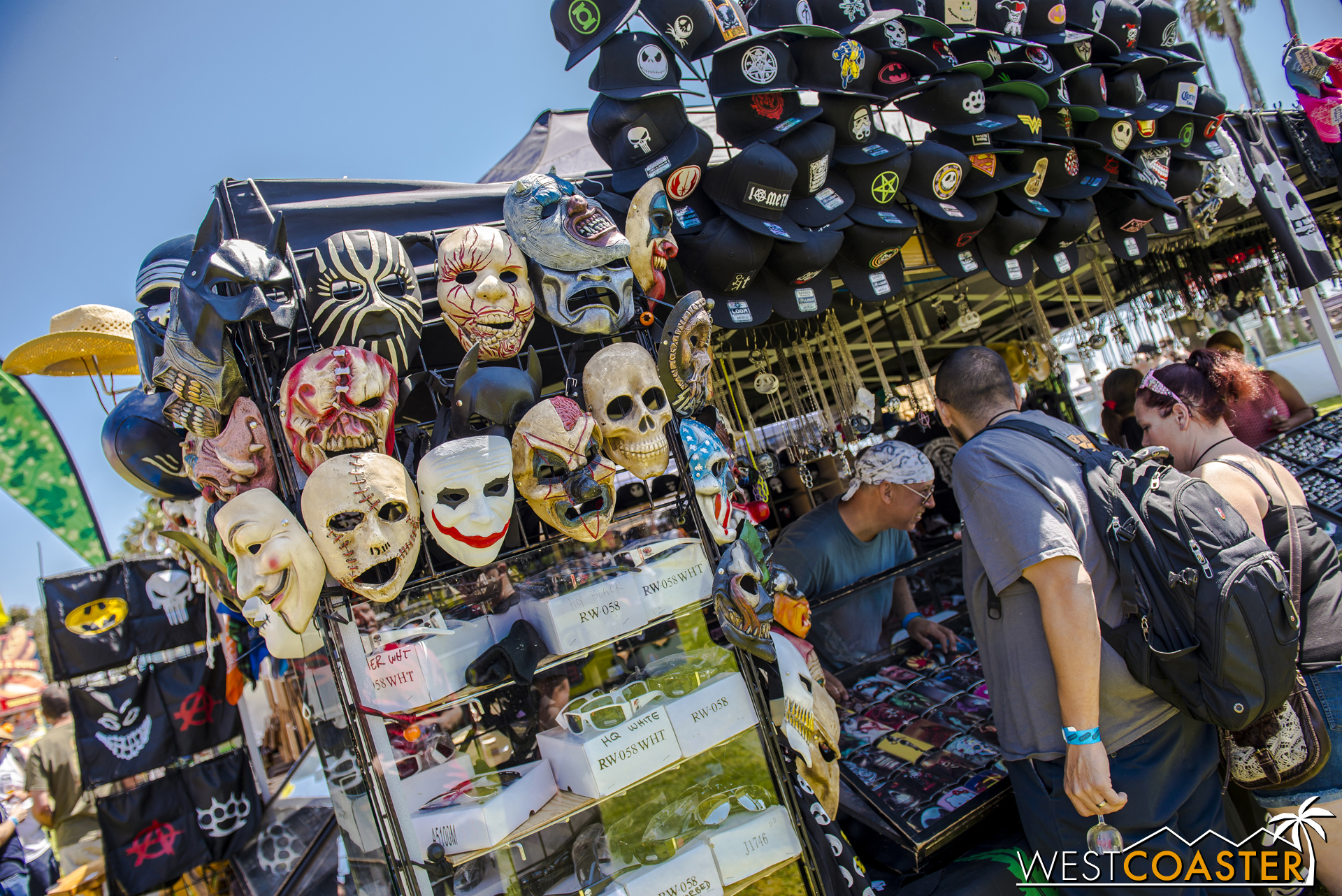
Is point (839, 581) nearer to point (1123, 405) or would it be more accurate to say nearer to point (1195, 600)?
point (1195, 600)

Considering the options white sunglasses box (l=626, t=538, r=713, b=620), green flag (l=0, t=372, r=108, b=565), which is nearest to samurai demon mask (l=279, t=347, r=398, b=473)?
white sunglasses box (l=626, t=538, r=713, b=620)

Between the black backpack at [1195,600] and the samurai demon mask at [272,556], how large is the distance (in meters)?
1.64

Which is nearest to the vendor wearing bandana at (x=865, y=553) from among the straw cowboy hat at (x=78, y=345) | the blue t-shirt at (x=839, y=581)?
the blue t-shirt at (x=839, y=581)

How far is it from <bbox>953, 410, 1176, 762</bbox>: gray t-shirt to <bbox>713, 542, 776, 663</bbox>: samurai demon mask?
1.87 ft

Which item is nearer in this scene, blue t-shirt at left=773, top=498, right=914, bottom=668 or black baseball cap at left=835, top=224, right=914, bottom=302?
black baseball cap at left=835, top=224, right=914, bottom=302

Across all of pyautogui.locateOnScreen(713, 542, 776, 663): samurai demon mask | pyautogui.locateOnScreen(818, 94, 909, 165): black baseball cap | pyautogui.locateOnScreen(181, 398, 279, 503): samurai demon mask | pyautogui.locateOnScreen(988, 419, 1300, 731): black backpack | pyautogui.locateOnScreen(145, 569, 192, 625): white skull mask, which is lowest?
pyautogui.locateOnScreen(988, 419, 1300, 731): black backpack

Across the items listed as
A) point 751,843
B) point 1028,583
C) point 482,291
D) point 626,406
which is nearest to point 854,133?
point 626,406

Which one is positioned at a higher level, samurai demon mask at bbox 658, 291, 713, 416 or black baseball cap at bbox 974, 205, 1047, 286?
black baseball cap at bbox 974, 205, 1047, 286

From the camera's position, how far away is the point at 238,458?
1574 mm

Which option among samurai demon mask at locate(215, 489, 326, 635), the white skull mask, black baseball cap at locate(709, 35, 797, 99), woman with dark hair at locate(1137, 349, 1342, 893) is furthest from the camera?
the white skull mask

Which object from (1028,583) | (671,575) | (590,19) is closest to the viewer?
(1028,583)

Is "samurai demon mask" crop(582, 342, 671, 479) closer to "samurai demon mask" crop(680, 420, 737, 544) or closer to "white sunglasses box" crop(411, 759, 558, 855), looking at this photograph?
"samurai demon mask" crop(680, 420, 737, 544)

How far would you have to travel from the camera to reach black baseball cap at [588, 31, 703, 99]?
2014 mm

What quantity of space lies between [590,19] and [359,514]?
5.25 feet
